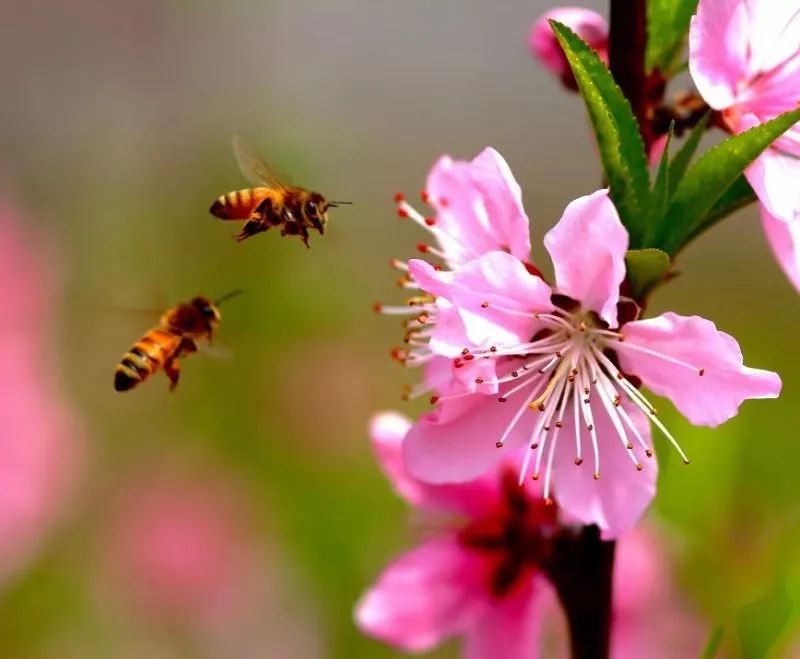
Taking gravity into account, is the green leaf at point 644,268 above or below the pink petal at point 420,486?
above

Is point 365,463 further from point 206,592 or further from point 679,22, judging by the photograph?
point 679,22

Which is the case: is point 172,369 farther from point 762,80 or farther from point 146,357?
point 762,80

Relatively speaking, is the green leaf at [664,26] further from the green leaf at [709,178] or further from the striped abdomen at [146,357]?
the striped abdomen at [146,357]

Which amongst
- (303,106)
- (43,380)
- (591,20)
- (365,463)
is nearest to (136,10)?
(303,106)

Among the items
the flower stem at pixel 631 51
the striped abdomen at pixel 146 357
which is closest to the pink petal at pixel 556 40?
the flower stem at pixel 631 51

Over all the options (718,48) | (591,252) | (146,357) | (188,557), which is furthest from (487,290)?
(188,557)

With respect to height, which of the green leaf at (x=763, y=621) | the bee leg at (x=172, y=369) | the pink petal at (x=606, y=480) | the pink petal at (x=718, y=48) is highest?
the pink petal at (x=718, y=48)

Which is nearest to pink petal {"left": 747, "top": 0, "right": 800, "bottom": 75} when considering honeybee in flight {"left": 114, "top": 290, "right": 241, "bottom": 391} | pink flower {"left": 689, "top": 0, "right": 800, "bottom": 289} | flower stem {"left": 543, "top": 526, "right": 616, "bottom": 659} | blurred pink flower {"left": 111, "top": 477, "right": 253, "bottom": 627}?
pink flower {"left": 689, "top": 0, "right": 800, "bottom": 289}
